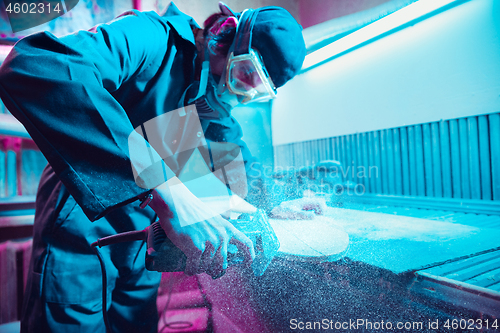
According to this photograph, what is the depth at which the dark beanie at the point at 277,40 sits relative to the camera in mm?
884

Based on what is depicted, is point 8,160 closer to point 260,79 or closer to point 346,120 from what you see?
point 260,79

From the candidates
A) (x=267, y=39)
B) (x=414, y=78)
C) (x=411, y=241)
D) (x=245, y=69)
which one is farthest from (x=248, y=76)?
(x=414, y=78)

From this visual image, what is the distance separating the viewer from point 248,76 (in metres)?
1.00

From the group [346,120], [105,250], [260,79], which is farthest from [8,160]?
[346,120]

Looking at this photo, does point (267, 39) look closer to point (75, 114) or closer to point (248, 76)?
point (248, 76)

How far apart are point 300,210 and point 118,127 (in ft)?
2.77

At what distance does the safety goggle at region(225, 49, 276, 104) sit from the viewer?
0.92m

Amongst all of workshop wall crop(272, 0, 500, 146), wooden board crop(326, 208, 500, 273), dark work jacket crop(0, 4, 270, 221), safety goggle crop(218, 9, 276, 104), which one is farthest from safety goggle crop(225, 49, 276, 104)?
workshop wall crop(272, 0, 500, 146)

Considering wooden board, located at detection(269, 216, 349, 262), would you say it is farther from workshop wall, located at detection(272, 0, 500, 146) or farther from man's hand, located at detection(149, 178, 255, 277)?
workshop wall, located at detection(272, 0, 500, 146)

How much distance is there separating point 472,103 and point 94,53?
1706mm

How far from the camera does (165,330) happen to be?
1.18 m

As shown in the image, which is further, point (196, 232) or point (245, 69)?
point (245, 69)

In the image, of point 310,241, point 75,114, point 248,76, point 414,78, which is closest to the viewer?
point 75,114

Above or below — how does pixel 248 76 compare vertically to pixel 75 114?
above
